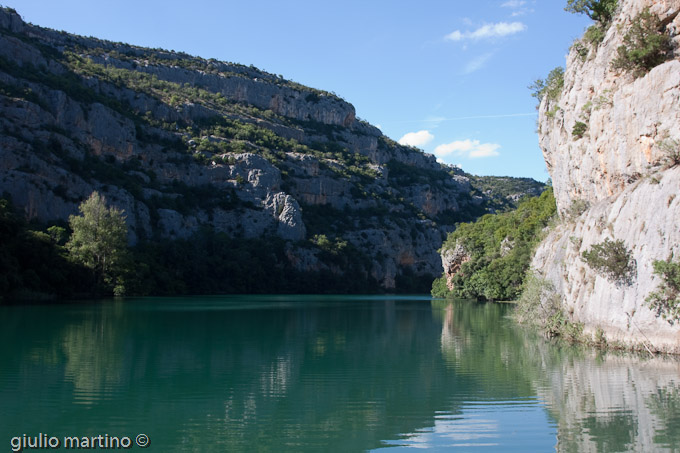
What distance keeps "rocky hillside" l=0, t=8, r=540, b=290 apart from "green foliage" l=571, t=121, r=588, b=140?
195 feet

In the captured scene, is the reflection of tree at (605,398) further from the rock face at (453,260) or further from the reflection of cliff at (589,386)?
the rock face at (453,260)

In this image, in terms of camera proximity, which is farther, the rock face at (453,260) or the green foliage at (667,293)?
the rock face at (453,260)

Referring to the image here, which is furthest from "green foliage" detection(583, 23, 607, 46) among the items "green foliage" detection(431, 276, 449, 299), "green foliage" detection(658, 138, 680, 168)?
"green foliage" detection(431, 276, 449, 299)

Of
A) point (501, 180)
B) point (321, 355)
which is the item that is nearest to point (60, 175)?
point (321, 355)

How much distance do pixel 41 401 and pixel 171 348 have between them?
852 cm

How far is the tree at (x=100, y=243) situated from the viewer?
54656mm

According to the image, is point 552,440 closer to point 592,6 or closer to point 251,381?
point 251,381

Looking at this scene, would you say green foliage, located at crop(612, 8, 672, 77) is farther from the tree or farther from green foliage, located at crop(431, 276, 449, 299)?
green foliage, located at crop(431, 276, 449, 299)

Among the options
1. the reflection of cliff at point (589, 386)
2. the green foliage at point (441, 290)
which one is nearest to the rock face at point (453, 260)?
the green foliage at point (441, 290)

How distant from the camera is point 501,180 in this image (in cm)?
17475

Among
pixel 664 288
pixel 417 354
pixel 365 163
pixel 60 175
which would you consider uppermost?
pixel 365 163

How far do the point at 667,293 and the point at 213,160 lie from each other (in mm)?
94338

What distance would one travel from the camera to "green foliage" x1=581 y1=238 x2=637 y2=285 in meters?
17.3

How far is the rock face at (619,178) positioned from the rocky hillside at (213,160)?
59.3 meters
